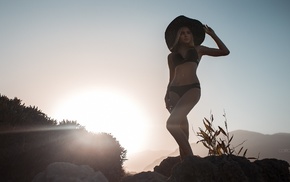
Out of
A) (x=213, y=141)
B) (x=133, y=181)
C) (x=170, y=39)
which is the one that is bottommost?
(x=133, y=181)

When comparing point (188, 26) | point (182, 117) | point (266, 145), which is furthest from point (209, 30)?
point (266, 145)

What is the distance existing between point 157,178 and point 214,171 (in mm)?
2161

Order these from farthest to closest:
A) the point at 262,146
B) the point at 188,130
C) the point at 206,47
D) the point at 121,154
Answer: the point at 262,146, the point at 121,154, the point at 206,47, the point at 188,130

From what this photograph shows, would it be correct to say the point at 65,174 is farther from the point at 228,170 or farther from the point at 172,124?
the point at 228,170

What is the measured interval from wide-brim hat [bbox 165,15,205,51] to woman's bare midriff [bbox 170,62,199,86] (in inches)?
25.8

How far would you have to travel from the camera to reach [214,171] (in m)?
2.70

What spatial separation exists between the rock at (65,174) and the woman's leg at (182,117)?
2287 mm

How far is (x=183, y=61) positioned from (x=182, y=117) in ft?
3.56

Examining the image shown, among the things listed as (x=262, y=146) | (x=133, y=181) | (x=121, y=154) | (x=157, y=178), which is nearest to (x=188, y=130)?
(x=157, y=178)

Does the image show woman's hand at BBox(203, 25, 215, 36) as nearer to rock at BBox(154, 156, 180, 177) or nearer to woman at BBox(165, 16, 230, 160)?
woman at BBox(165, 16, 230, 160)

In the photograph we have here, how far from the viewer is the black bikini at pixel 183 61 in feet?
13.3

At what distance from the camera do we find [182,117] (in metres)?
3.70

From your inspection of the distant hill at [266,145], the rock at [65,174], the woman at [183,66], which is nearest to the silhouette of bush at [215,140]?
the woman at [183,66]

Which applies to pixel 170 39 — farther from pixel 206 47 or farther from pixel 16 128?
pixel 16 128
